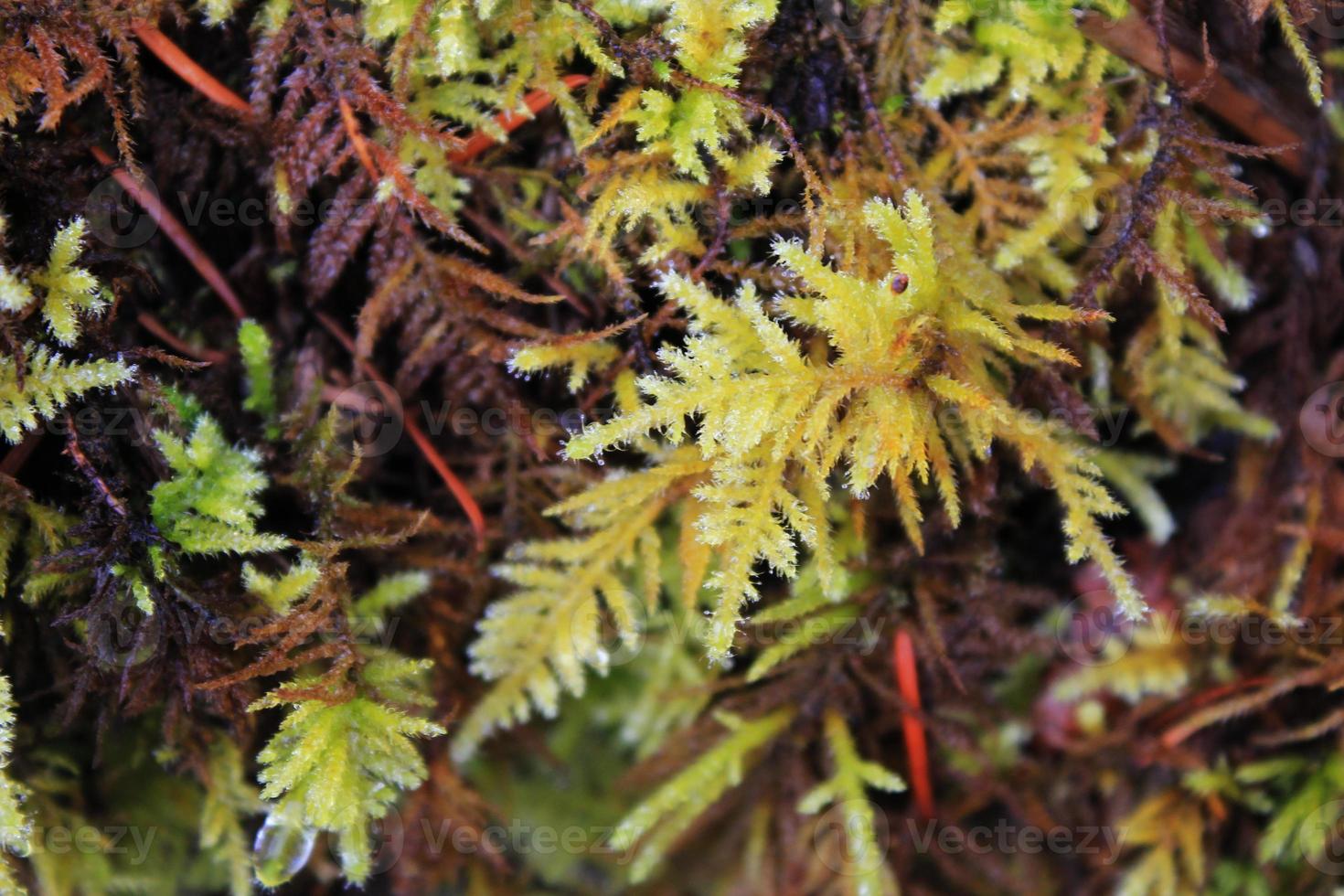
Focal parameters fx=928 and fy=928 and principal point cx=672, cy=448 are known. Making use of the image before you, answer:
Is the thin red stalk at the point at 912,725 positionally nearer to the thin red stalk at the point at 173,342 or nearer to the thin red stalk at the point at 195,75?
the thin red stalk at the point at 173,342

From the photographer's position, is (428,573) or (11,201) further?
(428,573)

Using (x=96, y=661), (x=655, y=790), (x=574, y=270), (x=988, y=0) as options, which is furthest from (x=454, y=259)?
(x=655, y=790)

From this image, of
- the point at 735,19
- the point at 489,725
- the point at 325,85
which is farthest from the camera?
the point at 489,725

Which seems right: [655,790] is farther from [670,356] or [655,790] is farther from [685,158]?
[685,158]

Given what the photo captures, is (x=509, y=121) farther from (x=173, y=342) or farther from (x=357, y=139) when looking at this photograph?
(x=173, y=342)

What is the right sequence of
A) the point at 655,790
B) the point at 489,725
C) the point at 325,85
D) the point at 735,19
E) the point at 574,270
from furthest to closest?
1. the point at 655,790
2. the point at 489,725
3. the point at 574,270
4. the point at 325,85
5. the point at 735,19

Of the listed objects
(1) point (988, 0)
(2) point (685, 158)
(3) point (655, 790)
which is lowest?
(3) point (655, 790)

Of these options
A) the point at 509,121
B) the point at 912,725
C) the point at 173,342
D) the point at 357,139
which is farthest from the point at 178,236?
the point at 912,725

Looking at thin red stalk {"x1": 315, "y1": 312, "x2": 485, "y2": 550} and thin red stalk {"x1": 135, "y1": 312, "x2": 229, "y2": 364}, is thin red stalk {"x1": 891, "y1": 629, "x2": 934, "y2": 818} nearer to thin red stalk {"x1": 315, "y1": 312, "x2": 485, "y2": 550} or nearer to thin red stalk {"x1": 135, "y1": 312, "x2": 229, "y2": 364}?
thin red stalk {"x1": 315, "y1": 312, "x2": 485, "y2": 550}

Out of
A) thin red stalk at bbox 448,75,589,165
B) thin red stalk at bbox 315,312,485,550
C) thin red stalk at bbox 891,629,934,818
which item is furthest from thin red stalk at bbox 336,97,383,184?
thin red stalk at bbox 891,629,934,818
